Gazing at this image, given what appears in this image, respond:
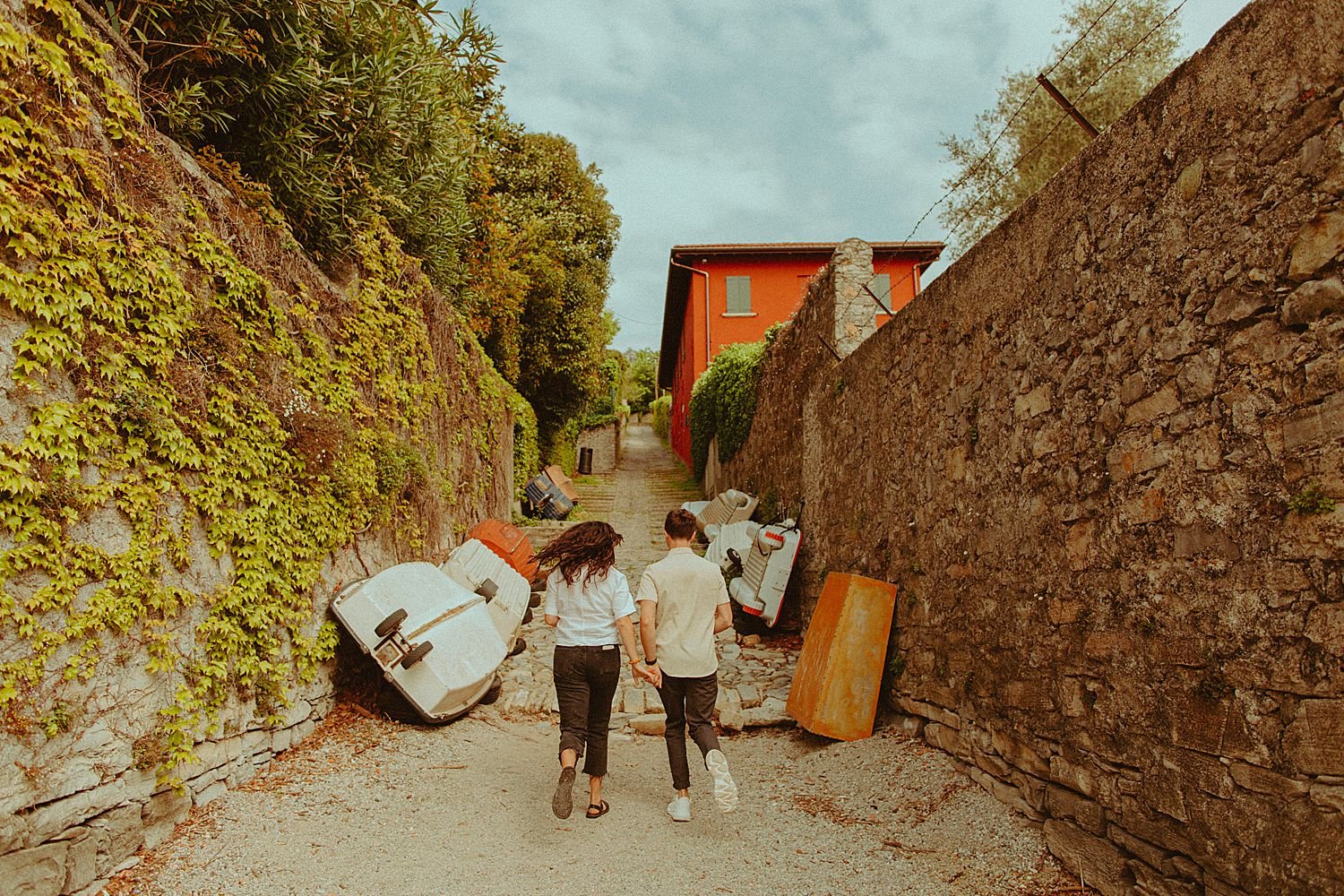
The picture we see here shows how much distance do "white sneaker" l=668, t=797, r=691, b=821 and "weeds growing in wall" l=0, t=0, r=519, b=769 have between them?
2.36 meters

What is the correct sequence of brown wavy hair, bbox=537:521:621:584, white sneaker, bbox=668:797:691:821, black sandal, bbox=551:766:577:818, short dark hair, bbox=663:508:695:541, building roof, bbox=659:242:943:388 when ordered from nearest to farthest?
1. black sandal, bbox=551:766:577:818
2. white sneaker, bbox=668:797:691:821
3. brown wavy hair, bbox=537:521:621:584
4. short dark hair, bbox=663:508:695:541
5. building roof, bbox=659:242:943:388

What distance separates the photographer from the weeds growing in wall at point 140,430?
2984mm

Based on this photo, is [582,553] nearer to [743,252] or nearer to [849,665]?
[849,665]

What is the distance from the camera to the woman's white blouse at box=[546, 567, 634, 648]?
4.12m

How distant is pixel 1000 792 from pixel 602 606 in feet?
7.48

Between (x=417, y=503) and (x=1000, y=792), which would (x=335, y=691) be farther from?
(x=1000, y=792)

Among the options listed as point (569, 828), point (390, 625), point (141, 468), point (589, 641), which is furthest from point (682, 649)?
point (141, 468)

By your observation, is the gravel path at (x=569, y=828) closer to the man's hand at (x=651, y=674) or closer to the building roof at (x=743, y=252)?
the man's hand at (x=651, y=674)

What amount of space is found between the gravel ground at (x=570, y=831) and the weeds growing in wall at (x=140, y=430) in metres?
0.55

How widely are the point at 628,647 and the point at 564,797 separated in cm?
79

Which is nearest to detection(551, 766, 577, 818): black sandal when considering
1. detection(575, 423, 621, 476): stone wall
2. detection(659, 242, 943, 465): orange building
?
detection(659, 242, 943, 465): orange building

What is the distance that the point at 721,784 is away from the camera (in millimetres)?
3896

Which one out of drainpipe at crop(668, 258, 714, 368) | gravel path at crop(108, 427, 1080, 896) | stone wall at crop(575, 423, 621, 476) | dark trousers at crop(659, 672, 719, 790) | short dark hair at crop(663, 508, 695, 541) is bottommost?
gravel path at crop(108, 427, 1080, 896)

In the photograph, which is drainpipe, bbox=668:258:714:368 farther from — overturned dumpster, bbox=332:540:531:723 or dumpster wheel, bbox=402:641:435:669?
dumpster wheel, bbox=402:641:435:669
